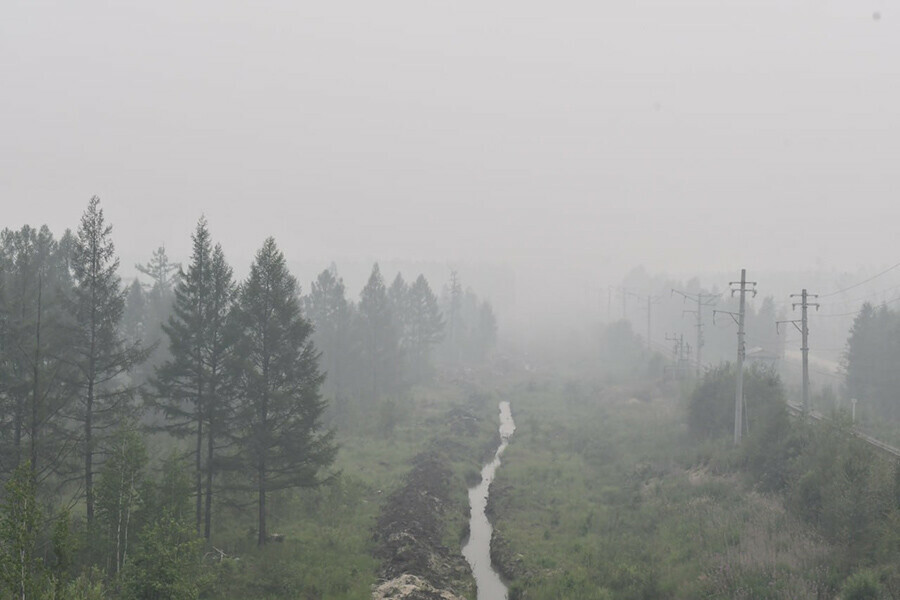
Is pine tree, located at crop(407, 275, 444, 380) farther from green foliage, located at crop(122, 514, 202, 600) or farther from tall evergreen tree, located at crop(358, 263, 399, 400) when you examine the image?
green foliage, located at crop(122, 514, 202, 600)

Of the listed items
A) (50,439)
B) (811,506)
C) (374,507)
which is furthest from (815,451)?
(50,439)

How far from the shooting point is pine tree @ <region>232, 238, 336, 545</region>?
23641 millimetres

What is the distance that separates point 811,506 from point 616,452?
22.1 m

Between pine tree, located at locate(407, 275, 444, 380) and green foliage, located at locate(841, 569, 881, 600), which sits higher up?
pine tree, located at locate(407, 275, 444, 380)

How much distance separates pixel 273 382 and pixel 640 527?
1880 centimetres

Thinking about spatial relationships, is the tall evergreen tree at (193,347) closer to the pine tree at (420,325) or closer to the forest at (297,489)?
the forest at (297,489)

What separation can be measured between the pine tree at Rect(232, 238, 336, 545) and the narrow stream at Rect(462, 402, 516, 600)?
8901 millimetres

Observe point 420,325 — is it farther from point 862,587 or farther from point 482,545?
point 862,587

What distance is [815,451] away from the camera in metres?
24.3

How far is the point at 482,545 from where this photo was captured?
96.1 ft

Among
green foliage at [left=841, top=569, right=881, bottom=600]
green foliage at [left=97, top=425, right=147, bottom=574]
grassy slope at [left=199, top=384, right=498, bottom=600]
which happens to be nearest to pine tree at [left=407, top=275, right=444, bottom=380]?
grassy slope at [left=199, top=384, right=498, bottom=600]

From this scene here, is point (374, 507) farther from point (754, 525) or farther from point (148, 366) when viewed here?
point (148, 366)

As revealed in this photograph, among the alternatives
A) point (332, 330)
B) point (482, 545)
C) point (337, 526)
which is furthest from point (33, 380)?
point (332, 330)

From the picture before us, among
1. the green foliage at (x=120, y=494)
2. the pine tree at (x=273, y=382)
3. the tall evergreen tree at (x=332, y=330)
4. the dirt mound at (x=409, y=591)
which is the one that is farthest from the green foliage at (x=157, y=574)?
the tall evergreen tree at (x=332, y=330)
